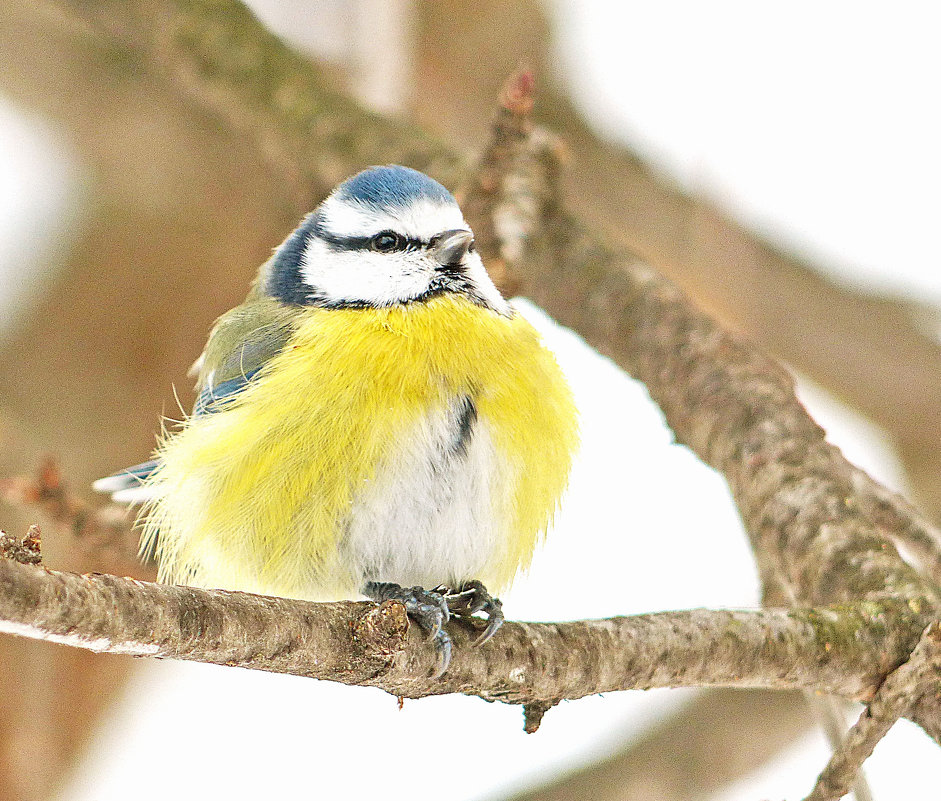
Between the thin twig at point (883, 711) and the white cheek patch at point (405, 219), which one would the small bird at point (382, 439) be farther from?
the thin twig at point (883, 711)

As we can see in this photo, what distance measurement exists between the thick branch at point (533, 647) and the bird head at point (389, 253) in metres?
0.93

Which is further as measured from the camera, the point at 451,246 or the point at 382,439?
the point at 451,246

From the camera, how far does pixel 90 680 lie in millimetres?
3680

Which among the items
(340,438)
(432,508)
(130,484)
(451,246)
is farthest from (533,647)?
(130,484)

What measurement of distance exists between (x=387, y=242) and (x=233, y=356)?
18.4 inches

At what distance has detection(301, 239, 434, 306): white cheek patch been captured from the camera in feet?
7.89

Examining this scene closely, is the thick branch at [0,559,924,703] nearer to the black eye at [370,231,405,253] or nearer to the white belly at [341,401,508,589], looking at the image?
the white belly at [341,401,508,589]

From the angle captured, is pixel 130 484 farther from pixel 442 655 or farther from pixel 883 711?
pixel 883 711

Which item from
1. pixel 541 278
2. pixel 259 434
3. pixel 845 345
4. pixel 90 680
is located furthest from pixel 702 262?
pixel 90 680

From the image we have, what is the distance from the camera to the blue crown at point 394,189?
2490 millimetres

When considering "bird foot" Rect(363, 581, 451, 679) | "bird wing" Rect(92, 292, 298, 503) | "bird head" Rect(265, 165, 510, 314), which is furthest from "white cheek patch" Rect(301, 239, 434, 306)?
"bird foot" Rect(363, 581, 451, 679)

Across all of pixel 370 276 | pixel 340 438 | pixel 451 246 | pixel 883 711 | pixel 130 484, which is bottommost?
pixel 130 484

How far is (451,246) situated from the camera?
242cm

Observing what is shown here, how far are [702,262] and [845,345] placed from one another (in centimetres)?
60
